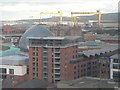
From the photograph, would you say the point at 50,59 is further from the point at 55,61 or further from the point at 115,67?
the point at 115,67

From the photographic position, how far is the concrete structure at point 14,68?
5.92 meters

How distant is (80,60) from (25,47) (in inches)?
73.4

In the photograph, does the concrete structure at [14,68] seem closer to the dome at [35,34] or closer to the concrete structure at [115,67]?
the dome at [35,34]

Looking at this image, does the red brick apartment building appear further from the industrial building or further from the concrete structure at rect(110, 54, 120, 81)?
the concrete structure at rect(110, 54, 120, 81)

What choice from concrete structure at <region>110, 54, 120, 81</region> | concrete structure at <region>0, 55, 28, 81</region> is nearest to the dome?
concrete structure at <region>0, 55, 28, 81</region>

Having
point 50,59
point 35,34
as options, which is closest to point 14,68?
point 50,59

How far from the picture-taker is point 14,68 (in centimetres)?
596

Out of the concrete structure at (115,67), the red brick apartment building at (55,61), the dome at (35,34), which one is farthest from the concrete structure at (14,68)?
the concrete structure at (115,67)

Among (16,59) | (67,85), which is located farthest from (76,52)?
(67,85)

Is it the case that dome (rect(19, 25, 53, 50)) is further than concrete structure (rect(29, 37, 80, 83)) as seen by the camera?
Yes

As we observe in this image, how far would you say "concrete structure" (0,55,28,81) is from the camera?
5922 millimetres

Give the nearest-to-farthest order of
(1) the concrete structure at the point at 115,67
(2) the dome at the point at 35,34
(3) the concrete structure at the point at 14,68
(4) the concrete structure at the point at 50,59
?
1. (1) the concrete structure at the point at 115,67
2. (4) the concrete structure at the point at 50,59
3. (3) the concrete structure at the point at 14,68
4. (2) the dome at the point at 35,34

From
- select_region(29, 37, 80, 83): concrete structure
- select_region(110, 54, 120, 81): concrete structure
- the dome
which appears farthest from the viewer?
the dome

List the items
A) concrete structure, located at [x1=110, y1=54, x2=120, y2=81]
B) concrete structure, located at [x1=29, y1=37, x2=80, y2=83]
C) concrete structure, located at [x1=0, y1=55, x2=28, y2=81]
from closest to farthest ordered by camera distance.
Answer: concrete structure, located at [x1=110, y1=54, x2=120, y2=81], concrete structure, located at [x1=29, y1=37, x2=80, y2=83], concrete structure, located at [x1=0, y1=55, x2=28, y2=81]
